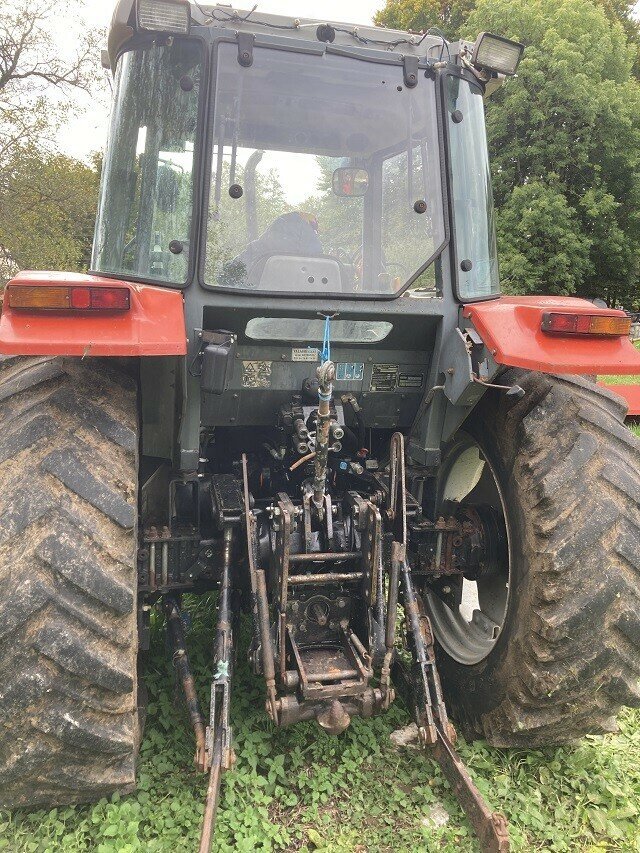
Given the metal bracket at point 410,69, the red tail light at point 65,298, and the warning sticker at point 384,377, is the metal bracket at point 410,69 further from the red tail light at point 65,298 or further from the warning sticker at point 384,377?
the red tail light at point 65,298

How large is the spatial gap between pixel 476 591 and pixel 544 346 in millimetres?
1471

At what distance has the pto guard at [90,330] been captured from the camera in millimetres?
2049

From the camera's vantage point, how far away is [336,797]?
8.39 ft

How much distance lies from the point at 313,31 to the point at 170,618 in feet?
8.09

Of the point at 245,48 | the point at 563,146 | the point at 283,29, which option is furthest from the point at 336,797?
the point at 563,146

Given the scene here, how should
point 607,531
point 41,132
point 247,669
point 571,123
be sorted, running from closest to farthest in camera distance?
point 607,531 → point 247,669 → point 41,132 → point 571,123

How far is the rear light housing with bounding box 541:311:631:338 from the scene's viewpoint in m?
2.45

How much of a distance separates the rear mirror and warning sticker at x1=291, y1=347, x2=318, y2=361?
2.34 feet

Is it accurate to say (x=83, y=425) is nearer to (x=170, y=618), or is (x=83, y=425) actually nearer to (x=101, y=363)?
(x=101, y=363)

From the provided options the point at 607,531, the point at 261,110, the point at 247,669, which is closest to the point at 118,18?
the point at 261,110

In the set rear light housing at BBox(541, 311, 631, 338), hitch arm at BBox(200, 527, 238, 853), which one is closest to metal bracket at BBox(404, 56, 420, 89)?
rear light housing at BBox(541, 311, 631, 338)

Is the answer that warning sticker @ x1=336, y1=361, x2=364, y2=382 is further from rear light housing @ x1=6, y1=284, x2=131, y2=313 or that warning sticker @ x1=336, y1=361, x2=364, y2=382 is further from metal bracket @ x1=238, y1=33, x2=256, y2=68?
metal bracket @ x1=238, y1=33, x2=256, y2=68

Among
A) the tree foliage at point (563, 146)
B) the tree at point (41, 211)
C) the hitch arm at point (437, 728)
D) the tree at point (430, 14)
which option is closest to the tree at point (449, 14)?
the tree at point (430, 14)

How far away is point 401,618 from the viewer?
3.67 metres
